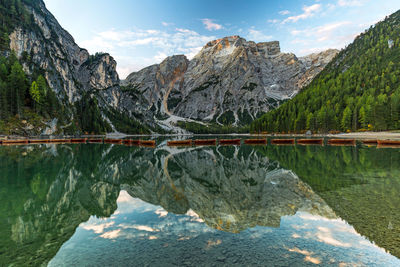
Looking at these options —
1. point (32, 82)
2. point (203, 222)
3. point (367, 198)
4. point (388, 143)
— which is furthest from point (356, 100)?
point (32, 82)

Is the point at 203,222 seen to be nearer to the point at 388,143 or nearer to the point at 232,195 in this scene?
the point at 232,195

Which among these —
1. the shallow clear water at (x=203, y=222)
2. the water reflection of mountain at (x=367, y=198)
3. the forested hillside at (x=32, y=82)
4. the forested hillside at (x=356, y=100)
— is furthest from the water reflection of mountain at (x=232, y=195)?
the forested hillside at (x=356, y=100)

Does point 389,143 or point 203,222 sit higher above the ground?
point 203,222

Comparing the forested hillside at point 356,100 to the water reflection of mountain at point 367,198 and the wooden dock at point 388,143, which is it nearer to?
the wooden dock at point 388,143

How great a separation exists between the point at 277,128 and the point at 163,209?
165857mm

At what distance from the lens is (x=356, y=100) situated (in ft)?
452

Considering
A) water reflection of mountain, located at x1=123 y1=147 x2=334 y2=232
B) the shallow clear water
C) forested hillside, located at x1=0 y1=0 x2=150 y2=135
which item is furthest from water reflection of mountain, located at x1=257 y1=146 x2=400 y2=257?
forested hillside, located at x1=0 y1=0 x2=150 y2=135

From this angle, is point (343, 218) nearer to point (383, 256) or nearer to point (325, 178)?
point (383, 256)

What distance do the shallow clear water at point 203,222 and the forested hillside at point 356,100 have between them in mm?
117358

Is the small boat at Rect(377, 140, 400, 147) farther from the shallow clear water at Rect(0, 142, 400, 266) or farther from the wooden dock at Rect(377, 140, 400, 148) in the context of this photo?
the shallow clear water at Rect(0, 142, 400, 266)

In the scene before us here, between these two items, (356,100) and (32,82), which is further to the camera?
(356,100)

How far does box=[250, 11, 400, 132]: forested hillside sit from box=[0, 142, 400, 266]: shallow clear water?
385 ft

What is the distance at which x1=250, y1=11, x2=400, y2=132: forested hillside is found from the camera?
4476 inches

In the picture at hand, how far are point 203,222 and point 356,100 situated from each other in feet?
529
